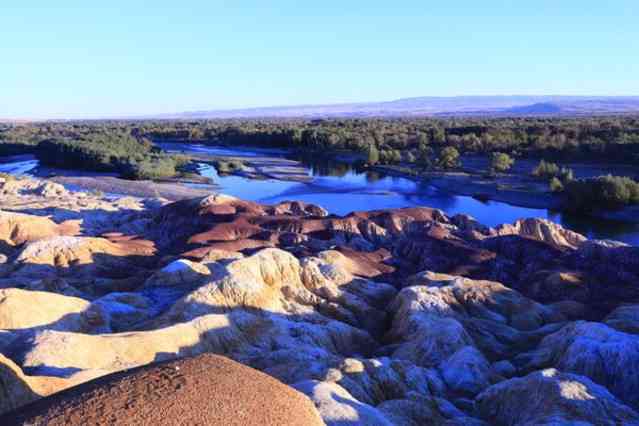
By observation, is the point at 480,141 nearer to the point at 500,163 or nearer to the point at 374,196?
the point at 500,163

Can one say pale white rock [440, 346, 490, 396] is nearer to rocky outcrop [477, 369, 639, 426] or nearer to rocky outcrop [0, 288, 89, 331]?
rocky outcrop [477, 369, 639, 426]

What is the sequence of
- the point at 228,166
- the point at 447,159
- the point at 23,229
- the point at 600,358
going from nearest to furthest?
1. the point at 600,358
2. the point at 23,229
3. the point at 447,159
4. the point at 228,166

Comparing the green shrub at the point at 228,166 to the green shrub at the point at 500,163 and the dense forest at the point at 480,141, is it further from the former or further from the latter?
the green shrub at the point at 500,163

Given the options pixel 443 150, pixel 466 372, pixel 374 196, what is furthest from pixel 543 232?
pixel 443 150

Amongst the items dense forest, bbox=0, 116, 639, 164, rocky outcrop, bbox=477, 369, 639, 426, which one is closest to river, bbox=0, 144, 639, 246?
dense forest, bbox=0, 116, 639, 164

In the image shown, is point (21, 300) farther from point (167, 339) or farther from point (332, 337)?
point (332, 337)

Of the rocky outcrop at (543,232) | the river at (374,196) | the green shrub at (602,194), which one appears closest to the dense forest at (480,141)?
the river at (374,196)
